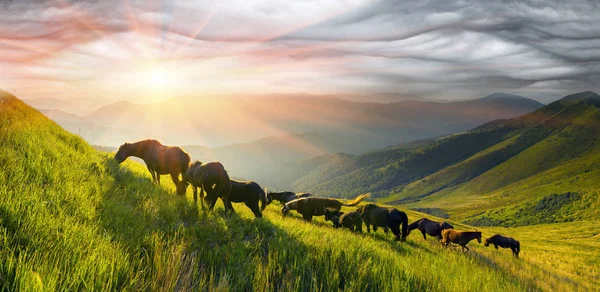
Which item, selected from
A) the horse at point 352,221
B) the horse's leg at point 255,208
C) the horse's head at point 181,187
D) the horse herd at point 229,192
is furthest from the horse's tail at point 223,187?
the horse at point 352,221

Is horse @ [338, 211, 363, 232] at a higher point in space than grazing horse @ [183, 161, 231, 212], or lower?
lower

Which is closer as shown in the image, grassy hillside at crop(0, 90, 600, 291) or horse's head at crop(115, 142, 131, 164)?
grassy hillside at crop(0, 90, 600, 291)

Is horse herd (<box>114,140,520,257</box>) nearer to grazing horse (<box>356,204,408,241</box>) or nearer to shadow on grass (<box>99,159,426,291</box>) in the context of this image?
grazing horse (<box>356,204,408,241</box>)

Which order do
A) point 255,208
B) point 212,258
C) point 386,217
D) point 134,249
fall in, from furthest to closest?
1. point 386,217
2. point 255,208
3. point 212,258
4. point 134,249

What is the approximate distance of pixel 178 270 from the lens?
376 centimetres

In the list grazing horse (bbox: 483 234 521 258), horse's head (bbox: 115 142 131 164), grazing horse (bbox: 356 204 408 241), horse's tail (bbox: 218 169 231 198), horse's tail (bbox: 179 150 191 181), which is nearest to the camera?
horse's tail (bbox: 218 169 231 198)

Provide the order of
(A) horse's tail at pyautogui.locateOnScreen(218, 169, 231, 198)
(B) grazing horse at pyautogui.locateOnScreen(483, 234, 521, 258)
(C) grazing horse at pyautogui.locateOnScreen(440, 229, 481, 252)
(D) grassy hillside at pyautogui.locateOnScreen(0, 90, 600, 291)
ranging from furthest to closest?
(B) grazing horse at pyautogui.locateOnScreen(483, 234, 521, 258) → (C) grazing horse at pyautogui.locateOnScreen(440, 229, 481, 252) → (A) horse's tail at pyautogui.locateOnScreen(218, 169, 231, 198) → (D) grassy hillside at pyautogui.locateOnScreen(0, 90, 600, 291)

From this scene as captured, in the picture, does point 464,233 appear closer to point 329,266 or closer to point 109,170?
point 329,266

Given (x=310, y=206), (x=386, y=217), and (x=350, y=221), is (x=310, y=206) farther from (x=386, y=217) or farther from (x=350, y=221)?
(x=386, y=217)

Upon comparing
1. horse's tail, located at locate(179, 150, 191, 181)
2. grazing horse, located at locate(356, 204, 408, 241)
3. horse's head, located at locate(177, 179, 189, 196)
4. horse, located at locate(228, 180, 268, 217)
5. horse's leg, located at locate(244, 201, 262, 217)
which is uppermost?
horse's tail, located at locate(179, 150, 191, 181)

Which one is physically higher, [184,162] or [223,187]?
[184,162]

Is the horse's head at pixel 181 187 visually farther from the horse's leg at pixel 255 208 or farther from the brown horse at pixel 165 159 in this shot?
the horse's leg at pixel 255 208

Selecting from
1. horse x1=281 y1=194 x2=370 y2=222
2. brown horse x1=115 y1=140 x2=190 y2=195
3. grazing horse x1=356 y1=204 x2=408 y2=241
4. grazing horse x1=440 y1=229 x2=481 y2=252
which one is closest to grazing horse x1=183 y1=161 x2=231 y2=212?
brown horse x1=115 y1=140 x2=190 y2=195

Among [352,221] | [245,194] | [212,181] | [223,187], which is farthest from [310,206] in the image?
[212,181]
